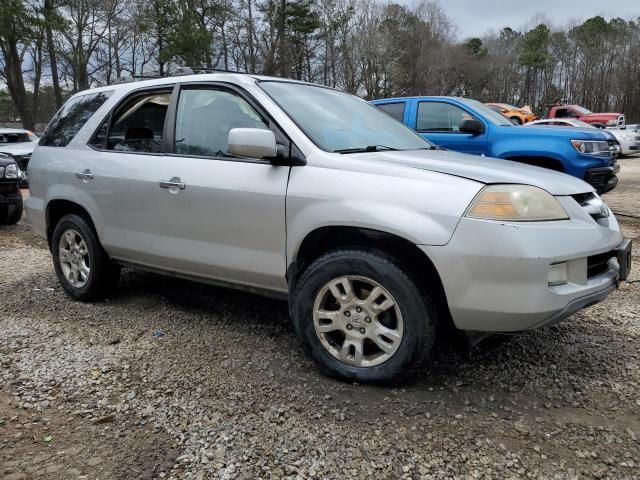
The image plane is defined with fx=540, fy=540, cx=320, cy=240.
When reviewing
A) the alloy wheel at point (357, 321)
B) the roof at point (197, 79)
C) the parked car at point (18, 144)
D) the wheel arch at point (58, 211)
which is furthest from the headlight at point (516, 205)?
the parked car at point (18, 144)

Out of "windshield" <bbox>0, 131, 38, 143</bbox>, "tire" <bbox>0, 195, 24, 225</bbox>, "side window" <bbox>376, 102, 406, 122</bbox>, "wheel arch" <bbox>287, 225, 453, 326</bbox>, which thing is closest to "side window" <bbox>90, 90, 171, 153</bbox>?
"wheel arch" <bbox>287, 225, 453, 326</bbox>

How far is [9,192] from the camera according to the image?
7.89 m

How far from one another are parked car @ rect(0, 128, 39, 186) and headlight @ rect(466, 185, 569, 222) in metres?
13.8

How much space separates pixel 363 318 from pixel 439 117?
5152 millimetres

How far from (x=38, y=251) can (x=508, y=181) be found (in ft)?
18.8

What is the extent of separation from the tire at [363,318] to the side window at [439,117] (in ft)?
16.1

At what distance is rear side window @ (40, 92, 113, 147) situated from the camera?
4.23 m

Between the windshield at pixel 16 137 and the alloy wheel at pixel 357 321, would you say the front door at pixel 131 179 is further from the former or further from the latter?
the windshield at pixel 16 137

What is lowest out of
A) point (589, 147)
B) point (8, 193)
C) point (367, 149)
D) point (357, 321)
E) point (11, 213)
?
point (357, 321)

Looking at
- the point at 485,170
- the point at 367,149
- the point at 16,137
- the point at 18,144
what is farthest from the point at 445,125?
the point at 16,137

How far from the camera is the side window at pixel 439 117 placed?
7191 millimetres

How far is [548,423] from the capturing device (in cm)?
248

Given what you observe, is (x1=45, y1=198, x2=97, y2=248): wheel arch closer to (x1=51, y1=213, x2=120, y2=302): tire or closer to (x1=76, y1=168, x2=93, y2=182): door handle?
(x1=51, y1=213, x2=120, y2=302): tire

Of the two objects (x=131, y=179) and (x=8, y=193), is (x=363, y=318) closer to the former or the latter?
(x=131, y=179)
